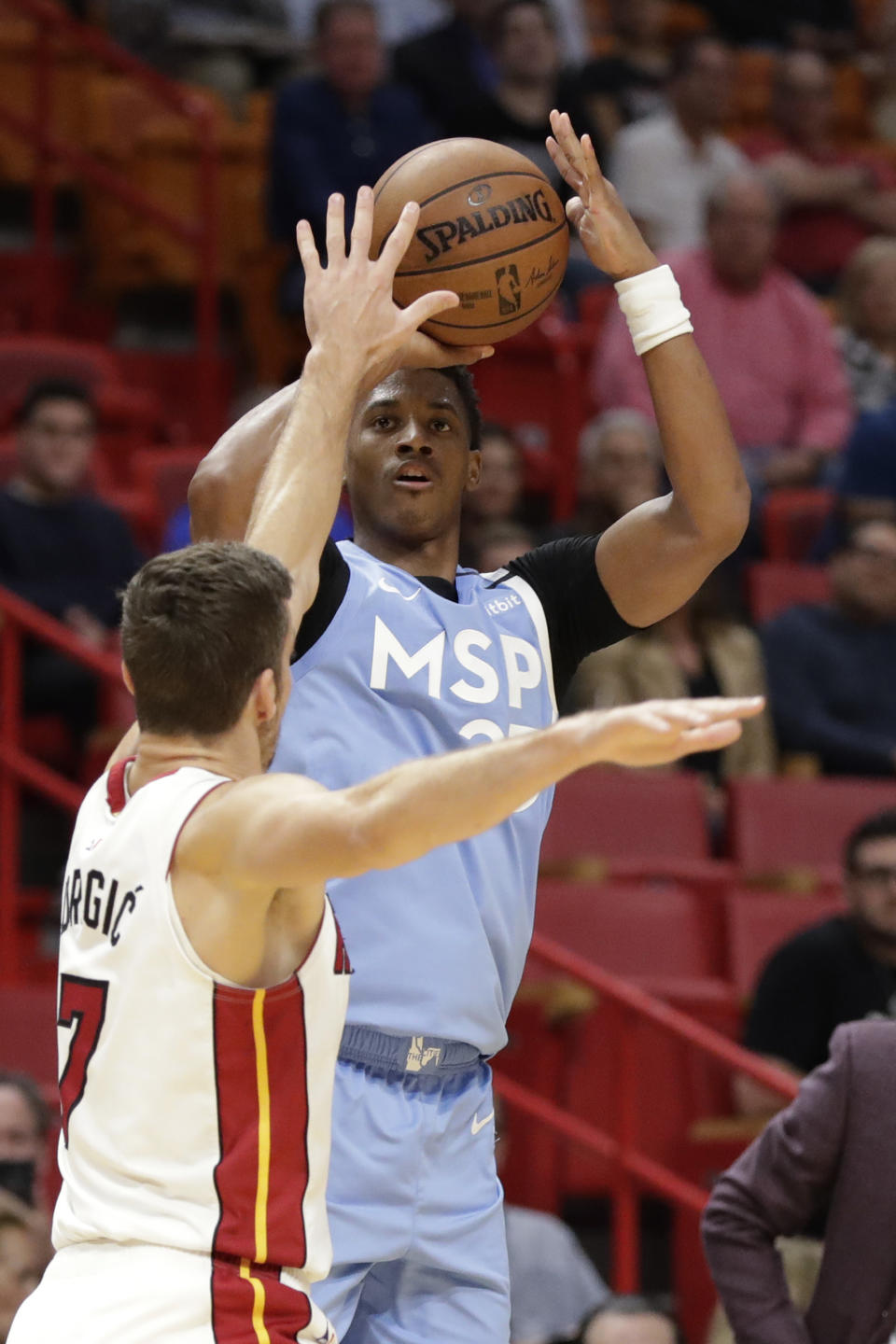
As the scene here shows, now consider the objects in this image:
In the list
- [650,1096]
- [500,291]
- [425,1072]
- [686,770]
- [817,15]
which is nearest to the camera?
[425,1072]

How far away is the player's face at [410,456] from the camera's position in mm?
3428

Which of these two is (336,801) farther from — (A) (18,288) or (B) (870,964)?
(A) (18,288)

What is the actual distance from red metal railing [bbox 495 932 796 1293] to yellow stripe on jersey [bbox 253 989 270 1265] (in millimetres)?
2710

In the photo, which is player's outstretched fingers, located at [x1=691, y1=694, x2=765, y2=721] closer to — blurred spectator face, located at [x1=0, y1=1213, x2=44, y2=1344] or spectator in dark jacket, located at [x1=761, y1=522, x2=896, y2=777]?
blurred spectator face, located at [x1=0, y1=1213, x2=44, y2=1344]

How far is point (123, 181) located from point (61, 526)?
292 cm

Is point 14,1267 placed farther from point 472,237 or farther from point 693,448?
point 472,237

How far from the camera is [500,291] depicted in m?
3.41

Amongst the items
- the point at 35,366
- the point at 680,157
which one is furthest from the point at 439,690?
the point at 680,157

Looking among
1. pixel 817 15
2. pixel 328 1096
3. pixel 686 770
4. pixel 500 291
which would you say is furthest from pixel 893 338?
pixel 328 1096

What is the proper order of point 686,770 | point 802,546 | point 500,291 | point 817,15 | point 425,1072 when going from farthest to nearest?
point 817,15, point 802,546, point 686,770, point 500,291, point 425,1072

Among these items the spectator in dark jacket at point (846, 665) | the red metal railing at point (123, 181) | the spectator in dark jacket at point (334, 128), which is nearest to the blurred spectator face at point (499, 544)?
the spectator in dark jacket at point (846, 665)

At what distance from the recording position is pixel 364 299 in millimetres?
3201

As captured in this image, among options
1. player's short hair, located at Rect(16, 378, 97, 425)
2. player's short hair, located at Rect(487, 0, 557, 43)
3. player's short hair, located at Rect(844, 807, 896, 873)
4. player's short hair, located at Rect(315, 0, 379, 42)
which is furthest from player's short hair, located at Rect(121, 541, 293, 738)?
player's short hair, located at Rect(487, 0, 557, 43)

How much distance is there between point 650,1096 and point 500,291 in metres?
3.38
